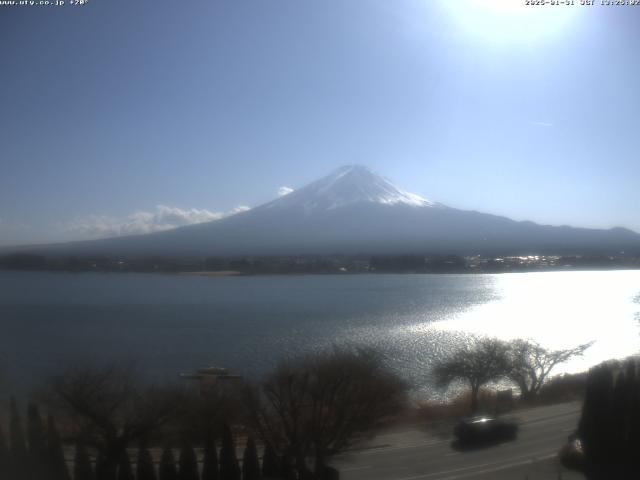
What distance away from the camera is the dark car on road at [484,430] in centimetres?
277

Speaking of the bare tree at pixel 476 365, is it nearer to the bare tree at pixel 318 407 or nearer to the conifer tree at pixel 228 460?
the bare tree at pixel 318 407

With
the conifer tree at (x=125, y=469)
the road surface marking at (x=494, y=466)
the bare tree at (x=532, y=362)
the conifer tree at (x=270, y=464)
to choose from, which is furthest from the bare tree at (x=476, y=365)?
the conifer tree at (x=125, y=469)

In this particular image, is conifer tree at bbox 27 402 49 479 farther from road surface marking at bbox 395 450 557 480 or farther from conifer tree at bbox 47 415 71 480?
road surface marking at bbox 395 450 557 480

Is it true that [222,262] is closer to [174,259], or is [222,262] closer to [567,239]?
[174,259]

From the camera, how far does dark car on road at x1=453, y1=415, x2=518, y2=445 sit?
2766 mm

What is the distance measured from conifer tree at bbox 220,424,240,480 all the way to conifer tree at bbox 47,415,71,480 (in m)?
0.79

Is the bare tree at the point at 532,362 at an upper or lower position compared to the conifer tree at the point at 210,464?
upper

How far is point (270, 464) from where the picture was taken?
2617 mm

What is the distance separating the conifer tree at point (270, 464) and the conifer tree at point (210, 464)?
0.82 feet

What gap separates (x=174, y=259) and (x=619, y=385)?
4.29 meters

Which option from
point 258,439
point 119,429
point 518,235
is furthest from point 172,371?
point 518,235

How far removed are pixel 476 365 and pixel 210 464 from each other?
1905 mm


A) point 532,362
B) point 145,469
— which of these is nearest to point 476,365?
point 532,362

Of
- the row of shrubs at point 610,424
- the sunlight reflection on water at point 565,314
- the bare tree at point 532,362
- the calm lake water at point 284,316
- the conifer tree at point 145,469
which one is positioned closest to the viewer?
the conifer tree at point 145,469
